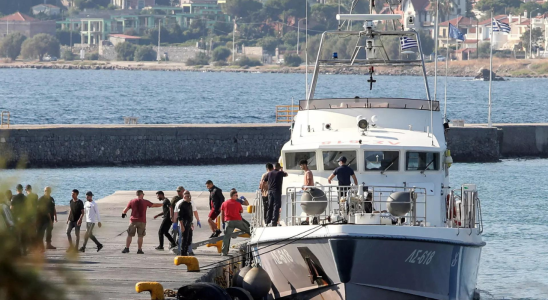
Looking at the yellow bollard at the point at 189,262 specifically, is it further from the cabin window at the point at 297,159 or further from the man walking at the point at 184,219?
the cabin window at the point at 297,159

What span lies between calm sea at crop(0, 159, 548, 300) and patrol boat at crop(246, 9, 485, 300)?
223 inches

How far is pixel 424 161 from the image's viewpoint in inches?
606

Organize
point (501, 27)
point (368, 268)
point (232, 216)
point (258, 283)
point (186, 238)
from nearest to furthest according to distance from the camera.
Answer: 1. point (368, 268)
2. point (258, 283)
3. point (186, 238)
4. point (232, 216)
5. point (501, 27)

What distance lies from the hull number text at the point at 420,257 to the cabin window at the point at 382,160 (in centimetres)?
204

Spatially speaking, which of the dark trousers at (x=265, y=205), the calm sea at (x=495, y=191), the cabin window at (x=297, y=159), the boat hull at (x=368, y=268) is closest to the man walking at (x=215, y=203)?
the dark trousers at (x=265, y=205)

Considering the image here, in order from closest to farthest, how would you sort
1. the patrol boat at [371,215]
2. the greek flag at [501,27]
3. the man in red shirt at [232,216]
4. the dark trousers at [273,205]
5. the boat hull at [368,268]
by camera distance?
the boat hull at [368,268], the patrol boat at [371,215], the dark trousers at [273,205], the man in red shirt at [232,216], the greek flag at [501,27]

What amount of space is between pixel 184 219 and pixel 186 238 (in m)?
0.40

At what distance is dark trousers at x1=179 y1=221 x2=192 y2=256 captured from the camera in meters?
17.2

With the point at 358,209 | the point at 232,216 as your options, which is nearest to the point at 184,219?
the point at 232,216

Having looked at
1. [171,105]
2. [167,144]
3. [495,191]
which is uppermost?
[171,105]

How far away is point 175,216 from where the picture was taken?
1762cm

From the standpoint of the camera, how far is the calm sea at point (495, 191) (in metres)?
22.6

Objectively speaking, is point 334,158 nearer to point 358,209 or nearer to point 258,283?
point 358,209

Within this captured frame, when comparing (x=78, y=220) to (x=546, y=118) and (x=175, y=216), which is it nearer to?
(x=175, y=216)
